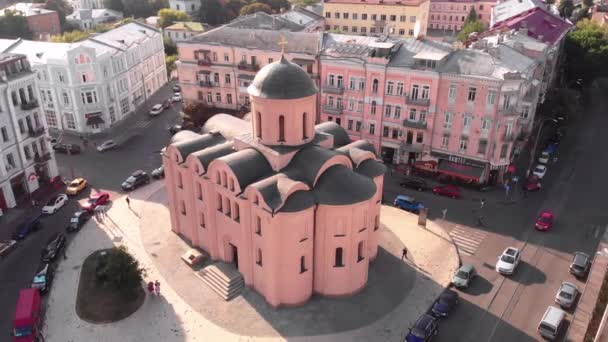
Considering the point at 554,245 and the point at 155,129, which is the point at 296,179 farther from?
the point at 155,129

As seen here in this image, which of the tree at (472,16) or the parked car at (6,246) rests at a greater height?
the tree at (472,16)

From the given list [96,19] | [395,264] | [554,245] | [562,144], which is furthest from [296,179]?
[96,19]

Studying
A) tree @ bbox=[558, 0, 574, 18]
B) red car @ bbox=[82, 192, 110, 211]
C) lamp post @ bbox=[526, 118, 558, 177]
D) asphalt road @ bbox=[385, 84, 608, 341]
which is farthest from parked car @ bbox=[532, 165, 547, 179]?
tree @ bbox=[558, 0, 574, 18]

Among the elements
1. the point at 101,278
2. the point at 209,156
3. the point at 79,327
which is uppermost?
the point at 209,156

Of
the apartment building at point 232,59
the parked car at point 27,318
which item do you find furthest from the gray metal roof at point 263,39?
the parked car at point 27,318

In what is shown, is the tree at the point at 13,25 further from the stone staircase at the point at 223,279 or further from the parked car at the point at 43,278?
the stone staircase at the point at 223,279

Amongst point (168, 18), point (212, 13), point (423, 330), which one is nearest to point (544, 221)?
point (423, 330)

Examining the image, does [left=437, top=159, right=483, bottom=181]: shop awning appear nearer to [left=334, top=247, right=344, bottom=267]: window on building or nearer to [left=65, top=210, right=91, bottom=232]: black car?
[left=334, top=247, right=344, bottom=267]: window on building
